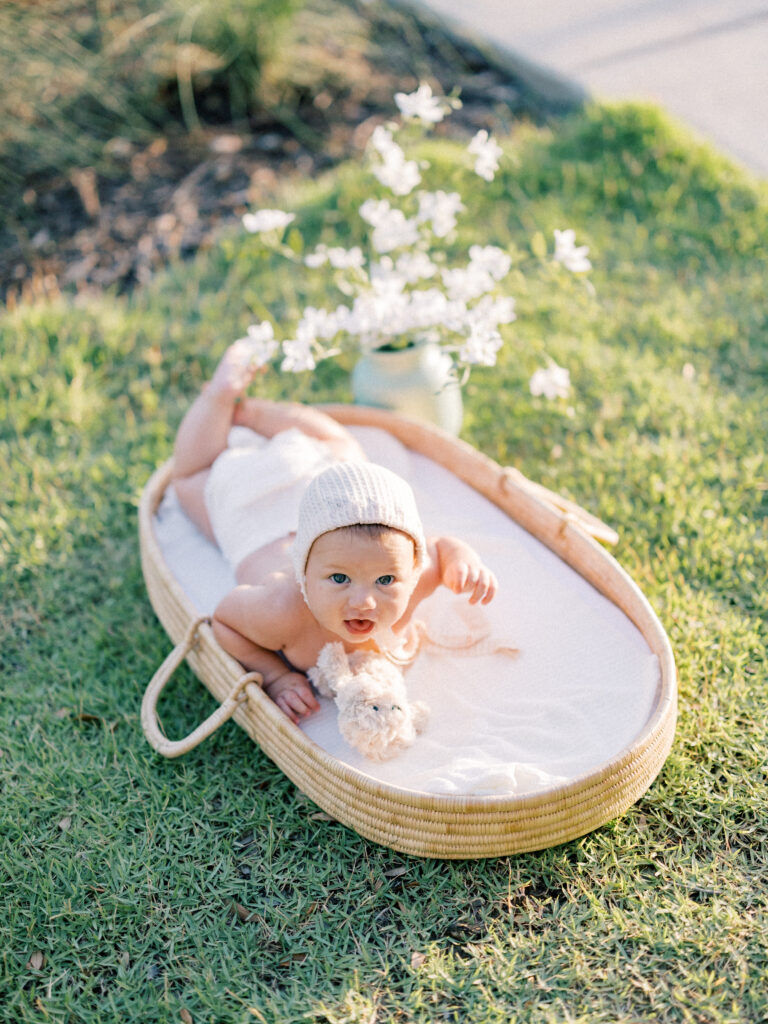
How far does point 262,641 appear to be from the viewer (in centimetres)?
232

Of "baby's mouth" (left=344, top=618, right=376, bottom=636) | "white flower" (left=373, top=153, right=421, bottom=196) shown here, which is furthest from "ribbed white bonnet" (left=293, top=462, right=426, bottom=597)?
"white flower" (left=373, top=153, right=421, bottom=196)

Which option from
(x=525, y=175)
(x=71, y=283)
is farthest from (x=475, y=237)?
(x=71, y=283)

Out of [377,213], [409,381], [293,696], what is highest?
[377,213]

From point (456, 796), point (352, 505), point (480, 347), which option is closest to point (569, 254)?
point (480, 347)

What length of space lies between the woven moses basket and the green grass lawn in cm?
11

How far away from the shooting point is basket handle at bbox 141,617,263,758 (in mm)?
2234

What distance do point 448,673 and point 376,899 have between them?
1.89 feet

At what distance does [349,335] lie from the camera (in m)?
2.83

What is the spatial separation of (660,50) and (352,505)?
4710mm

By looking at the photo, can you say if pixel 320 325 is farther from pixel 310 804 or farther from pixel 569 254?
pixel 310 804

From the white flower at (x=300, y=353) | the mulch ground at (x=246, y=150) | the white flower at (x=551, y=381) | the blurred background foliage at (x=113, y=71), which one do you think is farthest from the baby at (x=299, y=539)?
the blurred background foliage at (x=113, y=71)

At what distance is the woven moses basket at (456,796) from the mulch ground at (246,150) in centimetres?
223

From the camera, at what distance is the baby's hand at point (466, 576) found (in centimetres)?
235

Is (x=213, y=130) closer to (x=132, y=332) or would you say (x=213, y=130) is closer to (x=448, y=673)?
(x=132, y=332)
